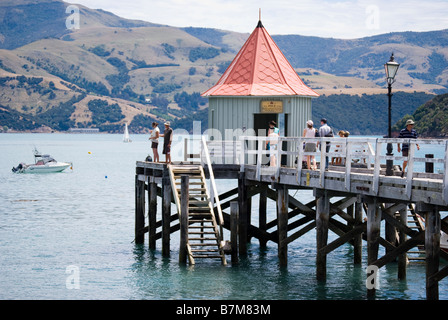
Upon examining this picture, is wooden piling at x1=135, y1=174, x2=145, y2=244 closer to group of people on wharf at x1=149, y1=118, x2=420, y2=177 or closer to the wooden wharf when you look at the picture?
the wooden wharf

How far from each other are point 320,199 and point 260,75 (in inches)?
328

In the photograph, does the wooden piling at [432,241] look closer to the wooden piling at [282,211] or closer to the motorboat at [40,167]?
the wooden piling at [282,211]

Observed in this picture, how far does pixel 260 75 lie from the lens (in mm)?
27656

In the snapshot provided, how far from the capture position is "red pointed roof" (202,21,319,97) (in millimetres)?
26844

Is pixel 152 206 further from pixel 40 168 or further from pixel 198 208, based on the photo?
pixel 40 168

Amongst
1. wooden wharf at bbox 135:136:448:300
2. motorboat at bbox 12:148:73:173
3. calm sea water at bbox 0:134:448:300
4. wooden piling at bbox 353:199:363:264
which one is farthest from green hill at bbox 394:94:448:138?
wooden wharf at bbox 135:136:448:300

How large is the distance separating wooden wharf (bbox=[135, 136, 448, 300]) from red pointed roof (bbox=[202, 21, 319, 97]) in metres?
1.96

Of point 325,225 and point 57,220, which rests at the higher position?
point 325,225

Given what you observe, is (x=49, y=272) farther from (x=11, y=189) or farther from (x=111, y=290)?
(x=11, y=189)

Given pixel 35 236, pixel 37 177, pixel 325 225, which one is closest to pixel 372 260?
pixel 325 225

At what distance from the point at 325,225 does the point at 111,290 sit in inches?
269

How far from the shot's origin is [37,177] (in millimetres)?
79250

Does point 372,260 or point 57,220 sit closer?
point 372,260

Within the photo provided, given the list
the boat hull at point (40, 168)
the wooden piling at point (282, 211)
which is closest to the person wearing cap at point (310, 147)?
the wooden piling at point (282, 211)
